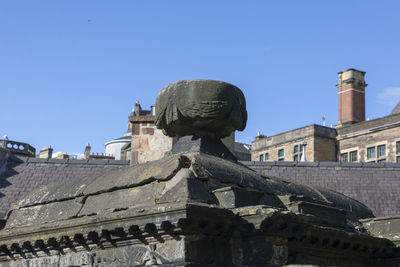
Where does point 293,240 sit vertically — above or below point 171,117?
below

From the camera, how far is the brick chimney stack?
57.9 metres

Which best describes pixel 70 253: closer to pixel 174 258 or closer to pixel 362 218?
pixel 174 258

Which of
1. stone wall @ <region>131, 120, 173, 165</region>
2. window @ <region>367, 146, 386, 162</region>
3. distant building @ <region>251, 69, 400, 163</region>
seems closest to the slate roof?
stone wall @ <region>131, 120, 173, 165</region>

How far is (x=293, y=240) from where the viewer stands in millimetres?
10789

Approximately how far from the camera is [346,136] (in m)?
56.9

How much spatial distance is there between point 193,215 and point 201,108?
2755 mm

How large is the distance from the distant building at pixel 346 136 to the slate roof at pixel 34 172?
3349cm

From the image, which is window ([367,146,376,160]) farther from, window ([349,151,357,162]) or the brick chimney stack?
the brick chimney stack

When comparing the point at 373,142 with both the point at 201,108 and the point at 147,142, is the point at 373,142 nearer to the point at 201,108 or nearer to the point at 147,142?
the point at 147,142

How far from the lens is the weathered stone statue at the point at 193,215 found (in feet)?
33.1

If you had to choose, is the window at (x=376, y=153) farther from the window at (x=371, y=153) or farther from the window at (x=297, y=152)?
the window at (x=297, y=152)

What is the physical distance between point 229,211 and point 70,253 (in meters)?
2.66

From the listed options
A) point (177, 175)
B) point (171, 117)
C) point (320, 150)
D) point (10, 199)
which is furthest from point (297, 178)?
point (320, 150)

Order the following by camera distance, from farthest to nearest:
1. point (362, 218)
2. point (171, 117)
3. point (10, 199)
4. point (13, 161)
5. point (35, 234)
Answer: point (13, 161)
point (10, 199)
point (362, 218)
point (171, 117)
point (35, 234)
